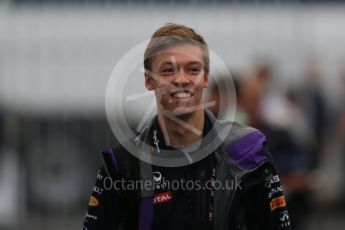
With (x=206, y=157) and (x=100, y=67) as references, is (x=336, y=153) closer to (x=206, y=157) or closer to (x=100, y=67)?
(x=100, y=67)

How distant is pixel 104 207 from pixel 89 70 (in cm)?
578

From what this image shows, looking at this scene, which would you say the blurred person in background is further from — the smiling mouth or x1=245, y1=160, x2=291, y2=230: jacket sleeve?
the smiling mouth

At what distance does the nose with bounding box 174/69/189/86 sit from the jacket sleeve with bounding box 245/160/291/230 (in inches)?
19.2

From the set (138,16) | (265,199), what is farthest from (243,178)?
(138,16)

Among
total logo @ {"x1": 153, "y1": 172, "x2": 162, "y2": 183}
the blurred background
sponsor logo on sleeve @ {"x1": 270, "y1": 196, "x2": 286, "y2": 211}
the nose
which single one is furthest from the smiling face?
the blurred background

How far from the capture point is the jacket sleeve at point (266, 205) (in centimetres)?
426

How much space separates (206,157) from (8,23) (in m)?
6.02

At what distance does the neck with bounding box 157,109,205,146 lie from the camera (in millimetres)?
4246

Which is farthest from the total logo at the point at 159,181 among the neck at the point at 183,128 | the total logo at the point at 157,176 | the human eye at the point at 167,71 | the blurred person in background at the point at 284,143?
the blurred person in background at the point at 284,143

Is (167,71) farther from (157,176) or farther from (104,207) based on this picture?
(104,207)

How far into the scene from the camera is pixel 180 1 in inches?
394

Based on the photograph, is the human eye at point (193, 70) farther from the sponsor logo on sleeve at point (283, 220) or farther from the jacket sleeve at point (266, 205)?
the sponsor logo on sleeve at point (283, 220)

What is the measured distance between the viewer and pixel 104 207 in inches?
170

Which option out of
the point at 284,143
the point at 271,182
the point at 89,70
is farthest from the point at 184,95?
the point at 89,70
